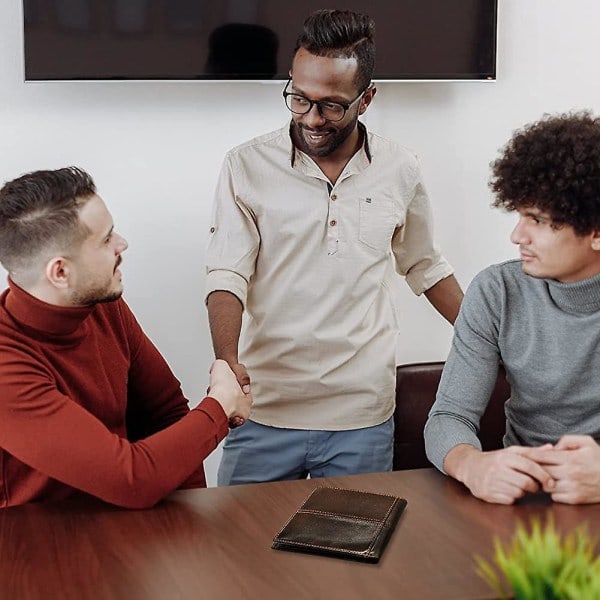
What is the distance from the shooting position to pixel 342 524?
150 cm

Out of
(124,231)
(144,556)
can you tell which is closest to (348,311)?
(124,231)

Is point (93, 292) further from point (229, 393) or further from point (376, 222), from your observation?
point (376, 222)

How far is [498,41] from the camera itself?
115 inches

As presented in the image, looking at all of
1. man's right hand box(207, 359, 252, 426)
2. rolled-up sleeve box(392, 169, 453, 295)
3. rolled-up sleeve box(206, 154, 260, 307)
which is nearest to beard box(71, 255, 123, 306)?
man's right hand box(207, 359, 252, 426)

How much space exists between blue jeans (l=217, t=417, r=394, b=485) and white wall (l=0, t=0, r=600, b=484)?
0.54 metres

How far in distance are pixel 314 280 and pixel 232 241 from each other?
21 centimetres

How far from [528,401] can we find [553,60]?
148cm

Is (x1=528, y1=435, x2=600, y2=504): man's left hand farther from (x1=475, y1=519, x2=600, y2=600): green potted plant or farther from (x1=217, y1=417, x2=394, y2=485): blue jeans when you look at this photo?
(x1=475, y1=519, x2=600, y2=600): green potted plant

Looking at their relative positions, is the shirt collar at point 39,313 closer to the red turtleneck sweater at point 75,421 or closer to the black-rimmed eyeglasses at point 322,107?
the red turtleneck sweater at point 75,421

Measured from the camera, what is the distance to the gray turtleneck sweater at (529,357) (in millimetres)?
1836

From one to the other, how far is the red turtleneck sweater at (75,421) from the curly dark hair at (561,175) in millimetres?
679

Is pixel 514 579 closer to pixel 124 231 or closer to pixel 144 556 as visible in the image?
pixel 144 556

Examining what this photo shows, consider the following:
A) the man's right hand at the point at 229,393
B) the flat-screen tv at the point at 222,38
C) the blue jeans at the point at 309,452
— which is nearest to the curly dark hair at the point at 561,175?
the man's right hand at the point at 229,393

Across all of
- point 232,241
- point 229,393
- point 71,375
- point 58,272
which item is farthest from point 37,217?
point 232,241
